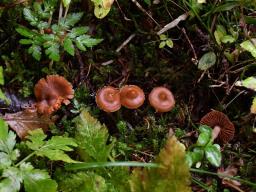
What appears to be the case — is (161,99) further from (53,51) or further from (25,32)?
(25,32)

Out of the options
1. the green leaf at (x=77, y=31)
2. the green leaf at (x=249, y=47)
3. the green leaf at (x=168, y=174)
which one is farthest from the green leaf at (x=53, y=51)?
the green leaf at (x=249, y=47)

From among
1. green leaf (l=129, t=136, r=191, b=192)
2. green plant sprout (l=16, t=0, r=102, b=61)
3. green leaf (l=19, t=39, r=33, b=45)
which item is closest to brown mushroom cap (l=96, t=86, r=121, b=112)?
green plant sprout (l=16, t=0, r=102, b=61)

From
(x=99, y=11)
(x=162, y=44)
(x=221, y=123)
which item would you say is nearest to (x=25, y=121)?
(x=99, y=11)

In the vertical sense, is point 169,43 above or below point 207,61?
above

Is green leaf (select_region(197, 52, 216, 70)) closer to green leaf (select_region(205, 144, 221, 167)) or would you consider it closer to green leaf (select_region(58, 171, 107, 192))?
green leaf (select_region(205, 144, 221, 167))

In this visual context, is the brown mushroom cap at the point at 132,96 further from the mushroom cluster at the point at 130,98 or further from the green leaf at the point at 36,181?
the green leaf at the point at 36,181

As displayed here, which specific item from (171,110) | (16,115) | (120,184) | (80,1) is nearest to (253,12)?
(171,110)
